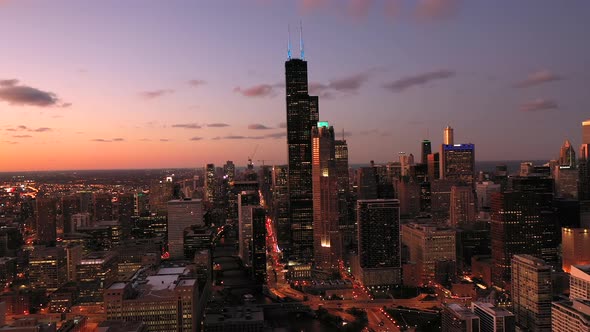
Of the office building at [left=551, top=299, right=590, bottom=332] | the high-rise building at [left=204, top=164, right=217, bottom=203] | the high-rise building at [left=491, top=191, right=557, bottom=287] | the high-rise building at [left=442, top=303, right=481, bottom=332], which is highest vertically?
the high-rise building at [left=204, top=164, right=217, bottom=203]

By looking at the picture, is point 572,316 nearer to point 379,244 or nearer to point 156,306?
point 156,306

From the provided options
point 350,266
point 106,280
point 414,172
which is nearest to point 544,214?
point 350,266

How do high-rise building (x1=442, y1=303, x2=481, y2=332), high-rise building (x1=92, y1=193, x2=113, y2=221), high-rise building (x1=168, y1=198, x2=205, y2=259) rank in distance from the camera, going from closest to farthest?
high-rise building (x1=442, y1=303, x2=481, y2=332)
high-rise building (x1=168, y1=198, x2=205, y2=259)
high-rise building (x1=92, y1=193, x2=113, y2=221)

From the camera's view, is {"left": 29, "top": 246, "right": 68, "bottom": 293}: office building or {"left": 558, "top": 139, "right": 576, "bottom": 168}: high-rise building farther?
{"left": 558, "top": 139, "right": 576, "bottom": 168}: high-rise building

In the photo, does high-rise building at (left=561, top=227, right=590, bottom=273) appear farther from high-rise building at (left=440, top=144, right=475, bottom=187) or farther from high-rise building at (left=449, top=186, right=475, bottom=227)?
high-rise building at (left=440, top=144, right=475, bottom=187)

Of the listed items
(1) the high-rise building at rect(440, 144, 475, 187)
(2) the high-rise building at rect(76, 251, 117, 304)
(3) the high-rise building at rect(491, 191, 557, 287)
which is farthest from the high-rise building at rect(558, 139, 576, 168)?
(2) the high-rise building at rect(76, 251, 117, 304)
